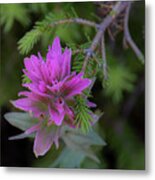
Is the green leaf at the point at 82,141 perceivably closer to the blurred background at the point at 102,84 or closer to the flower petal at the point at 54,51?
the blurred background at the point at 102,84

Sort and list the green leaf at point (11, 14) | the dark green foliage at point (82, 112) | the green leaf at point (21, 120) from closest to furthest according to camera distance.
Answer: the dark green foliage at point (82, 112) < the green leaf at point (21, 120) < the green leaf at point (11, 14)

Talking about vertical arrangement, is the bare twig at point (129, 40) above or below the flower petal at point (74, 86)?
above

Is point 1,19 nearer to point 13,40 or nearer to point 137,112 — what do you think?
point 13,40

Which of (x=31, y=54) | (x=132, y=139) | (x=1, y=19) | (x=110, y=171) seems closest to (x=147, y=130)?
(x=132, y=139)

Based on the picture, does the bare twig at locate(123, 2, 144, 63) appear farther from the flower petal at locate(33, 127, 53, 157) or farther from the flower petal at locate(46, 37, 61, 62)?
the flower petal at locate(33, 127, 53, 157)

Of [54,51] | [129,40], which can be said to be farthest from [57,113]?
[129,40]

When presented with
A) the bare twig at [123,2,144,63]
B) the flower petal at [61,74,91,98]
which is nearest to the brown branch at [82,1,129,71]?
the bare twig at [123,2,144,63]

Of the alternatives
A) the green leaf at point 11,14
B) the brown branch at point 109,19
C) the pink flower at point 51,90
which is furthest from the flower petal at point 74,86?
the green leaf at point 11,14
